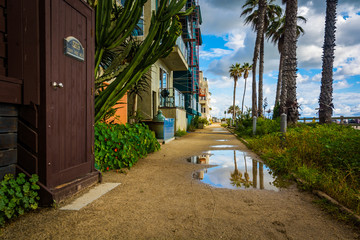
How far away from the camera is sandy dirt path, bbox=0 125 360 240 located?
86.4 inches

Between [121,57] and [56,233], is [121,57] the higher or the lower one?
the higher one

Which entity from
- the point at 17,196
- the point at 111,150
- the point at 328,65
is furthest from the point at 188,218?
the point at 328,65

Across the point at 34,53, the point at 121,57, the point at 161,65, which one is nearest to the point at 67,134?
the point at 34,53

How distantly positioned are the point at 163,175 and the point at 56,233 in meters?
2.65

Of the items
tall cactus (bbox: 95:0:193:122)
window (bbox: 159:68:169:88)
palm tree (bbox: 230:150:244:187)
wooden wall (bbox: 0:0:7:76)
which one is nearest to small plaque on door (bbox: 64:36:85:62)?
wooden wall (bbox: 0:0:7:76)

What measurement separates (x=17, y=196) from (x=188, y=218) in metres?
2.04

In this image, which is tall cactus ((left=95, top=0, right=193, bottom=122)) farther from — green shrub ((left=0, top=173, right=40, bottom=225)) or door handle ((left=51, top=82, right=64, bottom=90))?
green shrub ((left=0, top=173, right=40, bottom=225))

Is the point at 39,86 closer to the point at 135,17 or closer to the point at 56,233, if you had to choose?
the point at 56,233

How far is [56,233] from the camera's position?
2184mm

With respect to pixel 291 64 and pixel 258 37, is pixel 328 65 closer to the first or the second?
pixel 291 64

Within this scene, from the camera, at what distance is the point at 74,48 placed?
127 inches

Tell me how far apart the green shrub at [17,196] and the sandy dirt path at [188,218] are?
0.40ft

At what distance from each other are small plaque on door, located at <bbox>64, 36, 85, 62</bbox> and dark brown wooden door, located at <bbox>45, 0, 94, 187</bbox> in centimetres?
5

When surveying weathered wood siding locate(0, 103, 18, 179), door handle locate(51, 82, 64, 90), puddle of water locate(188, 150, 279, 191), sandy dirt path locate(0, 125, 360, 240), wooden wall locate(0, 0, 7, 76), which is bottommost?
puddle of water locate(188, 150, 279, 191)
